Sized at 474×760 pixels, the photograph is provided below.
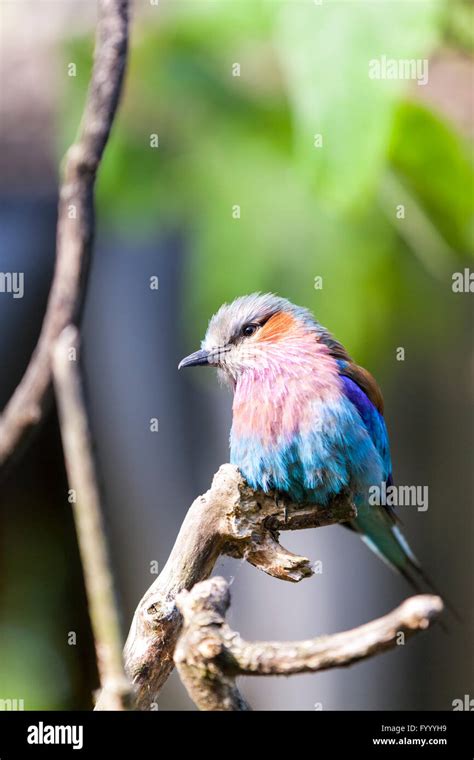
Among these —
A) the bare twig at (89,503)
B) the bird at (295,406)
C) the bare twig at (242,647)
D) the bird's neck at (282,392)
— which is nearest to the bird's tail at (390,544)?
the bird at (295,406)

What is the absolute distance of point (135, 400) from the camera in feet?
6.77

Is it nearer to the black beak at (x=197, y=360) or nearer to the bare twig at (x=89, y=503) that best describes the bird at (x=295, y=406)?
the black beak at (x=197, y=360)

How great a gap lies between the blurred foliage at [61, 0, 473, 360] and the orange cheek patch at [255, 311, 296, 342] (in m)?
0.21

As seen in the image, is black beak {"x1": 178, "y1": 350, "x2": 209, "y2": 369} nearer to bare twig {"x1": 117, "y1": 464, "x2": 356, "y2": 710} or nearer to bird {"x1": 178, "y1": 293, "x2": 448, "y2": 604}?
bird {"x1": 178, "y1": 293, "x2": 448, "y2": 604}

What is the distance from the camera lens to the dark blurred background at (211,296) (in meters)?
1.78

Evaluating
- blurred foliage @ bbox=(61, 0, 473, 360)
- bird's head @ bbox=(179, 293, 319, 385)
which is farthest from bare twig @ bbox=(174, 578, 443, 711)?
blurred foliage @ bbox=(61, 0, 473, 360)

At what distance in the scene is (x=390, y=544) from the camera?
1.72m

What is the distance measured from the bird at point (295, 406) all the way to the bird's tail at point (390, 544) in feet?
0.04

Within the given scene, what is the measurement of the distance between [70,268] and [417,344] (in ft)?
3.60

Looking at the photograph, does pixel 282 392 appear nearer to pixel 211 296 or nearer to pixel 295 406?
pixel 295 406

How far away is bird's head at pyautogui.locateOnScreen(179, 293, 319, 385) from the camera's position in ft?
4.89
